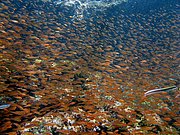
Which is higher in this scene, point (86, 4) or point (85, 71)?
point (86, 4)

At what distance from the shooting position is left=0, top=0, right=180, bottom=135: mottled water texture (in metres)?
4.52

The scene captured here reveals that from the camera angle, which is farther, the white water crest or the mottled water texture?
the white water crest

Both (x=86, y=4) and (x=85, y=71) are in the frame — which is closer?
(x=85, y=71)

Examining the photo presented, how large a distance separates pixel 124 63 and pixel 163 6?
9173 millimetres

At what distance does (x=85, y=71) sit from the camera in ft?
23.2

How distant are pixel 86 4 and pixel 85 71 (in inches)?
327

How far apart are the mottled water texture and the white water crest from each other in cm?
23

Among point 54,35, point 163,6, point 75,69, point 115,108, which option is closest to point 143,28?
point 163,6

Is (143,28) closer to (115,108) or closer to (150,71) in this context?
(150,71)

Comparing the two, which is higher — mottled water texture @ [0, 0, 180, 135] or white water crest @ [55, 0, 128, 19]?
white water crest @ [55, 0, 128, 19]

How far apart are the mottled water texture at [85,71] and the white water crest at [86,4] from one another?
230 mm

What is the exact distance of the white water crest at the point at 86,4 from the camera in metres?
13.3

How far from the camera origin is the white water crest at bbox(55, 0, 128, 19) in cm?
1329

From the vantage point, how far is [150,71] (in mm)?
7832
